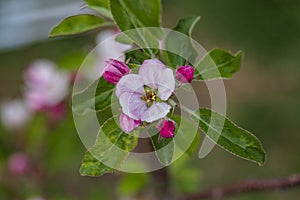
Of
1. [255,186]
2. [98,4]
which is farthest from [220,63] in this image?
[255,186]

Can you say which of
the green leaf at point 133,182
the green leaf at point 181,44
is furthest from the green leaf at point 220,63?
the green leaf at point 133,182

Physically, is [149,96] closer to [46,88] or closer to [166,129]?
[166,129]

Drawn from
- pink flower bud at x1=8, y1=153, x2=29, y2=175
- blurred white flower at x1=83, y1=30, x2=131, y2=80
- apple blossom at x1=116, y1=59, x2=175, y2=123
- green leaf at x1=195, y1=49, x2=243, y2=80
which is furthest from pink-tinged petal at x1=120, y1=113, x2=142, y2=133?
pink flower bud at x1=8, y1=153, x2=29, y2=175

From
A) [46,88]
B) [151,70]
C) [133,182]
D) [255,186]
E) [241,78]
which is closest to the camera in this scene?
[151,70]

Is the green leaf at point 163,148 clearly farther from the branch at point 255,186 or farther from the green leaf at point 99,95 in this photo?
the branch at point 255,186

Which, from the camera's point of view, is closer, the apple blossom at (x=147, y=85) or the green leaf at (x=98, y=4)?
the apple blossom at (x=147, y=85)

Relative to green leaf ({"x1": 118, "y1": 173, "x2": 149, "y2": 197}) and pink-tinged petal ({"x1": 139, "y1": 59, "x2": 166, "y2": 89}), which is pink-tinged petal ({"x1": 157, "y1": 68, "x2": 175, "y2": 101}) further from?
green leaf ({"x1": 118, "y1": 173, "x2": 149, "y2": 197})

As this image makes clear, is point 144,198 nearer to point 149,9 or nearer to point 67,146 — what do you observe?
point 67,146
